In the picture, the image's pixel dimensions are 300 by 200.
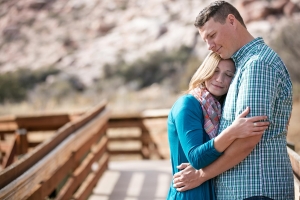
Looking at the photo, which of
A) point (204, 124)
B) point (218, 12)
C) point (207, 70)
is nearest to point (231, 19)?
point (218, 12)

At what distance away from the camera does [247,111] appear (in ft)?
5.95

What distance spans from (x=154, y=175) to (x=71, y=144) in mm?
1745

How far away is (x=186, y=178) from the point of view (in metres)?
2.06

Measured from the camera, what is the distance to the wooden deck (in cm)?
457

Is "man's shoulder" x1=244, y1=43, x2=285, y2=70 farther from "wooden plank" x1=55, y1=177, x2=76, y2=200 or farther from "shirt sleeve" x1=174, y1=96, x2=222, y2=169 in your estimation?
"wooden plank" x1=55, y1=177, x2=76, y2=200

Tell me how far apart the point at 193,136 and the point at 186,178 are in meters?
0.24

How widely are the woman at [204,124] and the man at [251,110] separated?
5 centimetres

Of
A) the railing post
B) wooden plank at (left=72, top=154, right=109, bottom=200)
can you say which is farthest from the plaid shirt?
the railing post

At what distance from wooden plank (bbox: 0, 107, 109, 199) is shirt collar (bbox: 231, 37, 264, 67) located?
4.13 ft

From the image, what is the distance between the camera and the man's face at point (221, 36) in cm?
200

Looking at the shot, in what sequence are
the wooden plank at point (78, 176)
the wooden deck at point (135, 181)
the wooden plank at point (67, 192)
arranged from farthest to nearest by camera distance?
1. the wooden deck at point (135, 181)
2. the wooden plank at point (78, 176)
3. the wooden plank at point (67, 192)

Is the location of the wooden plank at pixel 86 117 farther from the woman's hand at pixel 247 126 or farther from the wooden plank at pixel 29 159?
the woman's hand at pixel 247 126

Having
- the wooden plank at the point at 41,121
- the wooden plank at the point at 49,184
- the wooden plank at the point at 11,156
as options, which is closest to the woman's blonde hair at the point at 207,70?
the wooden plank at the point at 49,184

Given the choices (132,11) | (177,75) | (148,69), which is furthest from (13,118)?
(132,11)
